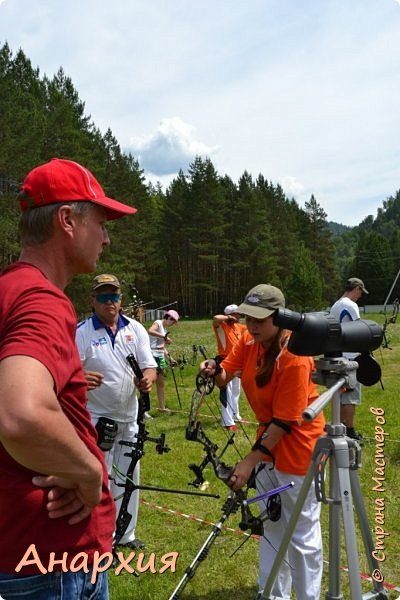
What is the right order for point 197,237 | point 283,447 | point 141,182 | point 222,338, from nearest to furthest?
point 283,447, point 222,338, point 197,237, point 141,182

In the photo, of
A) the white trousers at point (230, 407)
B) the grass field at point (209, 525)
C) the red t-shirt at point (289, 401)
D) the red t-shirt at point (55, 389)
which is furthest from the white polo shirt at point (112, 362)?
the white trousers at point (230, 407)

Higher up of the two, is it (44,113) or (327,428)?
(44,113)

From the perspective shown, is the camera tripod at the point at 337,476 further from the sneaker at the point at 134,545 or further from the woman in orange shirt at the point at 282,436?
the sneaker at the point at 134,545

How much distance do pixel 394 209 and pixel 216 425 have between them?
344ft

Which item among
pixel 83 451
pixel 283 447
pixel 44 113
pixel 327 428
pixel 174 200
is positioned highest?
pixel 44 113

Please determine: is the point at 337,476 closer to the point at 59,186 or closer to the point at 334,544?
the point at 334,544

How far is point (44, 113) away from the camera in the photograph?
77.8ft

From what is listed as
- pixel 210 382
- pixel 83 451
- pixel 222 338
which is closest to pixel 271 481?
pixel 210 382

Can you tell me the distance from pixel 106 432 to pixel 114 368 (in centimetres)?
52

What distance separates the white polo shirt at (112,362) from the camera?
149 inches

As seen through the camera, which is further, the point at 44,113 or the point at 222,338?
the point at 44,113

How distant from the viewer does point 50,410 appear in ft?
3.52

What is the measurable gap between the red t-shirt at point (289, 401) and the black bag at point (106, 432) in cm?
130

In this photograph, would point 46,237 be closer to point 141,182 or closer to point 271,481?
point 271,481
